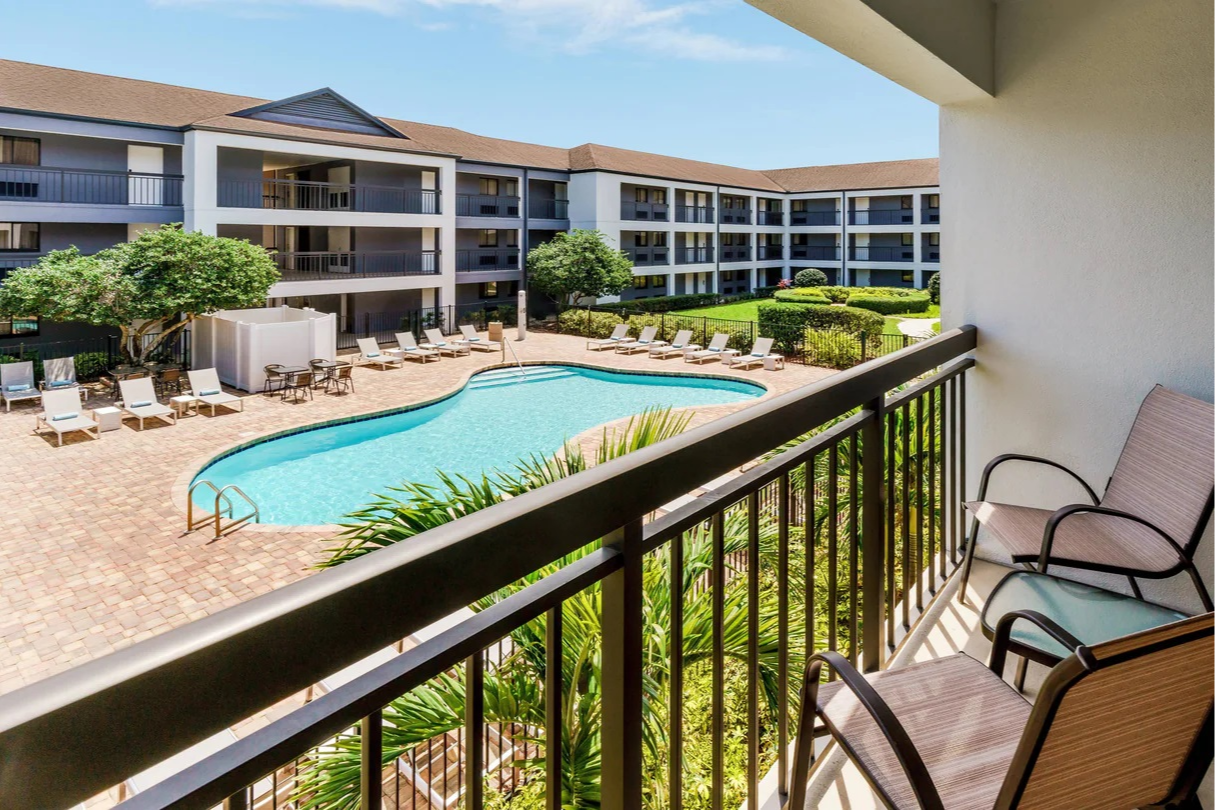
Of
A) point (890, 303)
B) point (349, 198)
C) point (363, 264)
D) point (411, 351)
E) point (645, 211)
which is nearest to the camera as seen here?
point (411, 351)

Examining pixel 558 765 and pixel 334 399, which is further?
pixel 334 399

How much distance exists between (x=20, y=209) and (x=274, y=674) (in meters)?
21.1

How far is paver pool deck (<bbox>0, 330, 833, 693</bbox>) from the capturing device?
6.10m

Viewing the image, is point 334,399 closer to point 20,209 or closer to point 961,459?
point 20,209

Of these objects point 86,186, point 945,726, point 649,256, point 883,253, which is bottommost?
point 945,726

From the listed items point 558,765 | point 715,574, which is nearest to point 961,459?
point 715,574

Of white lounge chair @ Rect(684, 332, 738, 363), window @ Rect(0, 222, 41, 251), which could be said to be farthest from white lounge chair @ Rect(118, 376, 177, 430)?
white lounge chair @ Rect(684, 332, 738, 363)

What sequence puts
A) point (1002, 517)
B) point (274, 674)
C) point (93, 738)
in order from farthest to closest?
point (1002, 517) → point (274, 674) → point (93, 738)

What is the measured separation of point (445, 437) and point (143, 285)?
6934mm

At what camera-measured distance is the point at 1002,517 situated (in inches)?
105

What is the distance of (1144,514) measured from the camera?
2.52 metres

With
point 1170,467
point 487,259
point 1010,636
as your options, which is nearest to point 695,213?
point 487,259

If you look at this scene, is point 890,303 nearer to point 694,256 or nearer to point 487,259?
point 694,256

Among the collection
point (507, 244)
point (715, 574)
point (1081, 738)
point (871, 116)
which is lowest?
point (1081, 738)
